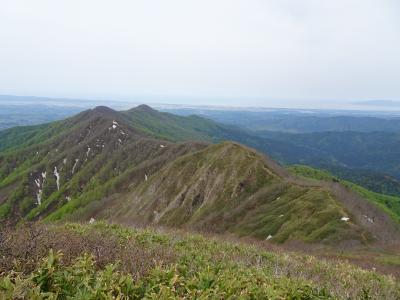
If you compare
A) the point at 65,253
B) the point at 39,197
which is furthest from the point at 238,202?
the point at 39,197

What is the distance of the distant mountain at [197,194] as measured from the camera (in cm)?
5656

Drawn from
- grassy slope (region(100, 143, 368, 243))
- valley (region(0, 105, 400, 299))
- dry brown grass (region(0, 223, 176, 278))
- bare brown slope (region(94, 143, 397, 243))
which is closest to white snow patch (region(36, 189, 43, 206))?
valley (region(0, 105, 400, 299))

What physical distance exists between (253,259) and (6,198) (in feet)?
572

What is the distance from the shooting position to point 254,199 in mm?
74438

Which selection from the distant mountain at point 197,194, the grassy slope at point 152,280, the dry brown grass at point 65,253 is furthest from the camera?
the distant mountain at point 197,194

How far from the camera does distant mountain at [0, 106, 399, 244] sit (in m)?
56.6

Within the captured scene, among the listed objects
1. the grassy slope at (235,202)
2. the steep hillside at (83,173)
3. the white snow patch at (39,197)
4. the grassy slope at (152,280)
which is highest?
the grassy slope at (152,280)

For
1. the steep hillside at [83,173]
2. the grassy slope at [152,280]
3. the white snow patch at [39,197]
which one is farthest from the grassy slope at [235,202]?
the white snow patch at [39,197]

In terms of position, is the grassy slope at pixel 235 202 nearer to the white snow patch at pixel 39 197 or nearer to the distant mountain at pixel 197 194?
the distant mountain at pixel 197 194

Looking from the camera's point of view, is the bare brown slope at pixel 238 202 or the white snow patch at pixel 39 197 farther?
the white snow patch at pixel 39 197

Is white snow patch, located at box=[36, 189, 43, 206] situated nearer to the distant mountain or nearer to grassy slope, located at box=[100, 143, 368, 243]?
the distant mountain

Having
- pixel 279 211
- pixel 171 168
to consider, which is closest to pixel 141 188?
pixel 171 168

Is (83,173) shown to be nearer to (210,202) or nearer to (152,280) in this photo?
(210,202)

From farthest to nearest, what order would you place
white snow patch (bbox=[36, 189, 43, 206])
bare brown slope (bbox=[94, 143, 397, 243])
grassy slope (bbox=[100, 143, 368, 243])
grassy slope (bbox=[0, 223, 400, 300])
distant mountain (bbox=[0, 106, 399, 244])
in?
white snow patch (bbox=[36, 189, 43, 206])
distant mountain (bbox=[0, 106, 399, 244])
grassy slope (bbox=[100, 143, 368, 243])
bare brown slope (bbox=[94, 143, 397, 243])
grassy slope (bbox=[0, 223, 400, 300])
